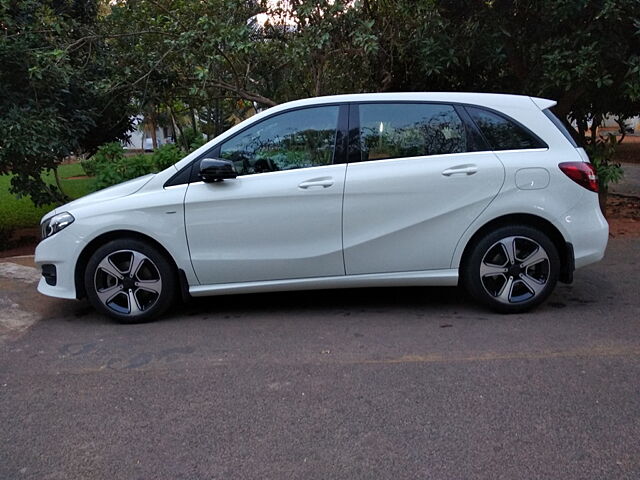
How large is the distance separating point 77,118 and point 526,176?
615cm

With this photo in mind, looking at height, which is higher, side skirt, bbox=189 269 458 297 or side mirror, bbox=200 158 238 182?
side mirror, bbox=200 158 238 182

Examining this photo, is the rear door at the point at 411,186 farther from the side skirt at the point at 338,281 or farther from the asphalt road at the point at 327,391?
the asphalt road at the point at 327,391

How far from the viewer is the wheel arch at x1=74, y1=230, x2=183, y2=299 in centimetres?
468

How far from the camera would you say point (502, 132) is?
474 cm

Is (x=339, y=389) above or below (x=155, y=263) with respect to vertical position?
below

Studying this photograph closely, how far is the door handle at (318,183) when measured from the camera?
457 centimetres

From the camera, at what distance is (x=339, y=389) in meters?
3.55

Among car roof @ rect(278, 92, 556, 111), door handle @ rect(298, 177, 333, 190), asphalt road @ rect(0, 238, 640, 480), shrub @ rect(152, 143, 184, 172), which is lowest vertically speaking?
asphalt road @ rect(0, 238, 640, 480)

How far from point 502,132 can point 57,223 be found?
3678 millimetres

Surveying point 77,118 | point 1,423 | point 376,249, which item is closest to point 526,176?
point 376,249

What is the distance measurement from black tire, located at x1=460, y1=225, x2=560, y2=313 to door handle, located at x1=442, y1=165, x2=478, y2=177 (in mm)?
523

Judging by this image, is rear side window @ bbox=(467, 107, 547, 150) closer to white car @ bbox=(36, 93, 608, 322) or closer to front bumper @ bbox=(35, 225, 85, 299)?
white car @ bbox=(36, 93, 608, 322)

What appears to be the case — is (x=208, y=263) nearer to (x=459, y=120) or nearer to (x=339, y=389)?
(x=339, y=389)

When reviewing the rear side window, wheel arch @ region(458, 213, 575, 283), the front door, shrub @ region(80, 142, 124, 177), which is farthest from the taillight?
shrub @ region(80, 142, 124, 177)
